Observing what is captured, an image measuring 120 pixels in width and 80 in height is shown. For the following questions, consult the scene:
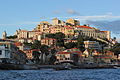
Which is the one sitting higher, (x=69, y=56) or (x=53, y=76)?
(x=69, y=56)

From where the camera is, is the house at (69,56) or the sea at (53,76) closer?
the sea at (53,76)

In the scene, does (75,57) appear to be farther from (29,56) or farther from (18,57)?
(18,57)

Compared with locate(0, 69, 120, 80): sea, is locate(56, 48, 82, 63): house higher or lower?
higher

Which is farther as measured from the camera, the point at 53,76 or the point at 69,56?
the point at 69,56

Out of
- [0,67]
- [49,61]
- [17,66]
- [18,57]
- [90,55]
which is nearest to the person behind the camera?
[0,67]

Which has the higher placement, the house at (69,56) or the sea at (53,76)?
the house at (69,56)

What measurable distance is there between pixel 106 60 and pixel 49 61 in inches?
1733

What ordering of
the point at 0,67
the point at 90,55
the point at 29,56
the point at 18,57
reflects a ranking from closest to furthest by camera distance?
the point at 0,67
the point at 18,57
the point at 29,56
the point at 90,55

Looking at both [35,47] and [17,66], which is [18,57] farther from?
[17,66]

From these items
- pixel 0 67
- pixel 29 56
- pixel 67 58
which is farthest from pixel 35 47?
pixel 0 67

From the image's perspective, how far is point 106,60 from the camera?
200 m

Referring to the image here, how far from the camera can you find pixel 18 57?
156m

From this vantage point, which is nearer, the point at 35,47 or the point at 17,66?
the point at 17,66

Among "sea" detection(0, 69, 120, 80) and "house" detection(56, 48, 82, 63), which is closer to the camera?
"sea" detection(0, 69, 120, 80)
